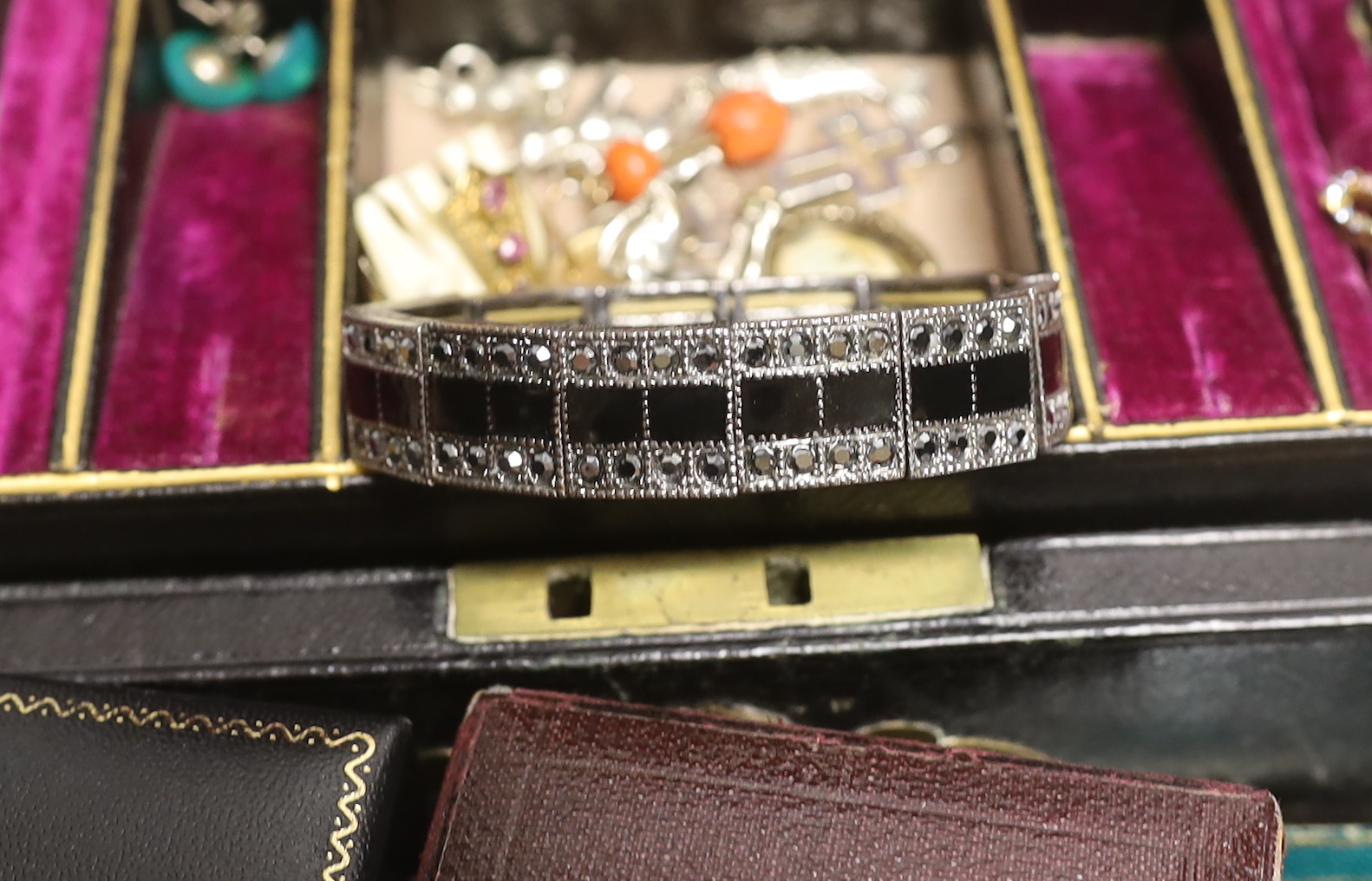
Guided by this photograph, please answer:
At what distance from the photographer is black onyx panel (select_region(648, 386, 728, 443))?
2.26 feet

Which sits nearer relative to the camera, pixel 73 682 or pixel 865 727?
pixel 73 682

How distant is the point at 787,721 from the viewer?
0.87 m

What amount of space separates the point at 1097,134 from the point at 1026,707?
1.89ft

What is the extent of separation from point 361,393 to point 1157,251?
2.36ft

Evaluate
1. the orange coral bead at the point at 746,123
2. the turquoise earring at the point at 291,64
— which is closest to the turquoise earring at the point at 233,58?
the turquoise earring at the point at 291,64

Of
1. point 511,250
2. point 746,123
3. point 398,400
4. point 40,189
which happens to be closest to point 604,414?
point 398,400

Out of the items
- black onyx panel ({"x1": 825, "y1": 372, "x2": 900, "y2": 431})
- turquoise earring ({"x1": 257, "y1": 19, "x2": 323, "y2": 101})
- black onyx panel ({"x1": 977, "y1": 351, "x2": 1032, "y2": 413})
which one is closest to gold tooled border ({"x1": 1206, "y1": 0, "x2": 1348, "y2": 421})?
black onyx panel ({"x1": 977, "y1": 351, "x2": 1032, "y2": 413})

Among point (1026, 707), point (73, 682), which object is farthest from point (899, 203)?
point (73, 682)

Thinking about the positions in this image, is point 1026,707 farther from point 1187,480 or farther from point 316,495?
point 316,495

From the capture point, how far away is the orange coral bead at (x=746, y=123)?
111 centimetres

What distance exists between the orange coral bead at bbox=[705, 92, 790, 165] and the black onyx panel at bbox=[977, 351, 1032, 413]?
1.61 feet

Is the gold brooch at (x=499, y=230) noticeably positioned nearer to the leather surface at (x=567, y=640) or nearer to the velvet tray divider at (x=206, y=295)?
the velvet tray divider at (x=206, y=295)

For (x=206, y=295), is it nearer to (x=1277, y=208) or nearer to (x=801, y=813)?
(x=801, y=813)

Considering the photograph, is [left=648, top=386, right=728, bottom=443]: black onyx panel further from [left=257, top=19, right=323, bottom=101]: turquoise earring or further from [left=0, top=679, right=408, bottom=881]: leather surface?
[left=257, top=19, right=323, bottom=101]: turquoise earring
